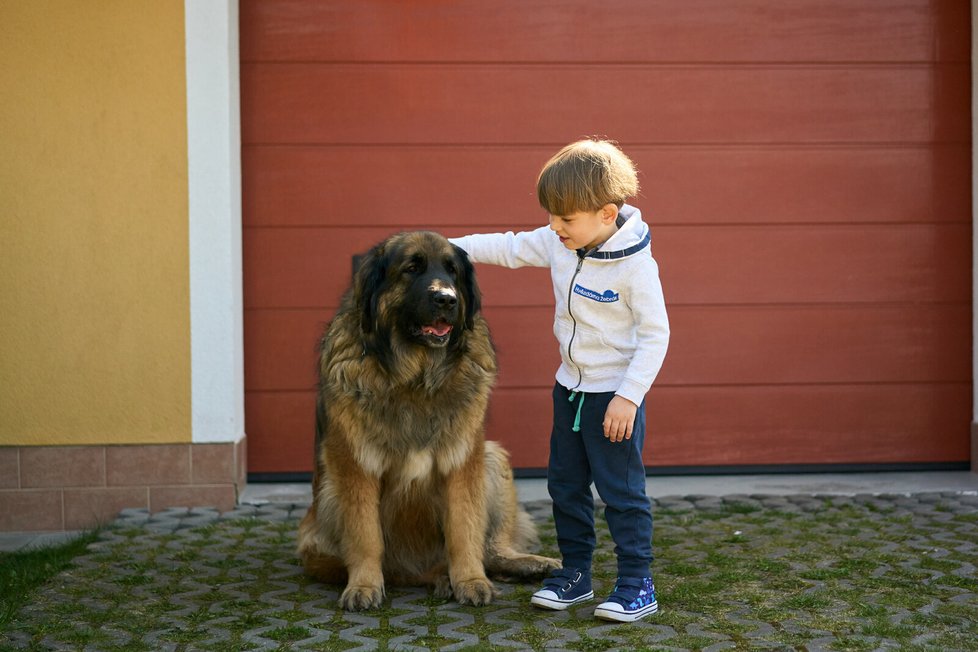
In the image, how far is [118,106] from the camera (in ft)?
17.5

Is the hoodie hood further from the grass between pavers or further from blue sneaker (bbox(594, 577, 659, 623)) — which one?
the grass between pavers

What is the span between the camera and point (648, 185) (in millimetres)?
5949

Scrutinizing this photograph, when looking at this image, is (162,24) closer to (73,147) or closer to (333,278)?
A: (73,147)

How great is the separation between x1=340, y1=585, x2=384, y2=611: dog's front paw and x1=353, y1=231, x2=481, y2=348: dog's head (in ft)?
2.72

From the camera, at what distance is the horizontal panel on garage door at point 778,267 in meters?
5.88

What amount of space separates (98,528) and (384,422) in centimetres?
190

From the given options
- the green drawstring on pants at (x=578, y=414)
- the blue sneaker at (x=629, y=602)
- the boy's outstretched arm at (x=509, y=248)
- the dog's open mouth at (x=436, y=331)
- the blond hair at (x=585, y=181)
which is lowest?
the blue sneaker at (x=629, y=602)

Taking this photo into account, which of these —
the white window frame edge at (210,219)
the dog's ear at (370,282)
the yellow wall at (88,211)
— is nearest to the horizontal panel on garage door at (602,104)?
the white window frame edge at (210,219)

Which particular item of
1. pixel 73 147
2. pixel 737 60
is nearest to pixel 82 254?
pixel 73 147

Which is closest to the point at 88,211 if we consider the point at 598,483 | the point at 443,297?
the point at 443,297

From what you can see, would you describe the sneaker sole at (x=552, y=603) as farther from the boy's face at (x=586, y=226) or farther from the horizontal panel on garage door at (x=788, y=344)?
the horizontal panel on garage door at (x=788, y=344)

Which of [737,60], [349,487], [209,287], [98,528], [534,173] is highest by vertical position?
[737,60]

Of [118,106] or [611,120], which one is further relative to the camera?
[611,120]

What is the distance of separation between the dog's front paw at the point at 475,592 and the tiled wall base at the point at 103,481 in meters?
1.94
